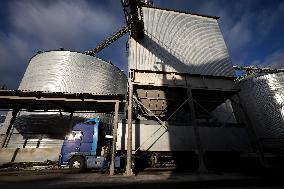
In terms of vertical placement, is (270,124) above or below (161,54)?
below

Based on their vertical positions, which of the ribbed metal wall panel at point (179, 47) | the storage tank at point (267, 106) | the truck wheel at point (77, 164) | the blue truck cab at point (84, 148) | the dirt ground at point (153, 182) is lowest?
the dirt ground at point (153, 182)

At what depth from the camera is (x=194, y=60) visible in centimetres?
1548

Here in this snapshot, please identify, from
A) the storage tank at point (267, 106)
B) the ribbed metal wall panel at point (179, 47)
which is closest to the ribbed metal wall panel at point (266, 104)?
the storage tank at point (267, 106)

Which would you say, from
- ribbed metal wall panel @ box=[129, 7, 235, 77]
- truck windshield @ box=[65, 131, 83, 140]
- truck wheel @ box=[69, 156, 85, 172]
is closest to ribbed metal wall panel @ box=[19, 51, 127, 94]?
truck windshield @ box=[65, 131, 83, 140]

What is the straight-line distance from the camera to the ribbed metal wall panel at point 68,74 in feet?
64.1

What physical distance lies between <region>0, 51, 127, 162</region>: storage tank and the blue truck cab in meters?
4.78

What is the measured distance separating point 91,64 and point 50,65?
419 cm

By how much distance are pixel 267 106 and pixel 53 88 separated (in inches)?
756

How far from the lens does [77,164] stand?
469 inches

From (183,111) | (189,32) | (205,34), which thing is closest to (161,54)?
(189,32)

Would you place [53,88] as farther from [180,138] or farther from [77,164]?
[180,138]

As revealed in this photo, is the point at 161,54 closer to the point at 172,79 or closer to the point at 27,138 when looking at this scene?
the point at 172,79

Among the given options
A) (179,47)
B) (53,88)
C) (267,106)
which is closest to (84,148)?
(53,88)

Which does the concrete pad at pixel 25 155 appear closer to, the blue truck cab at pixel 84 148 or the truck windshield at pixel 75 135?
the blue truck cab at pixel 84 148
